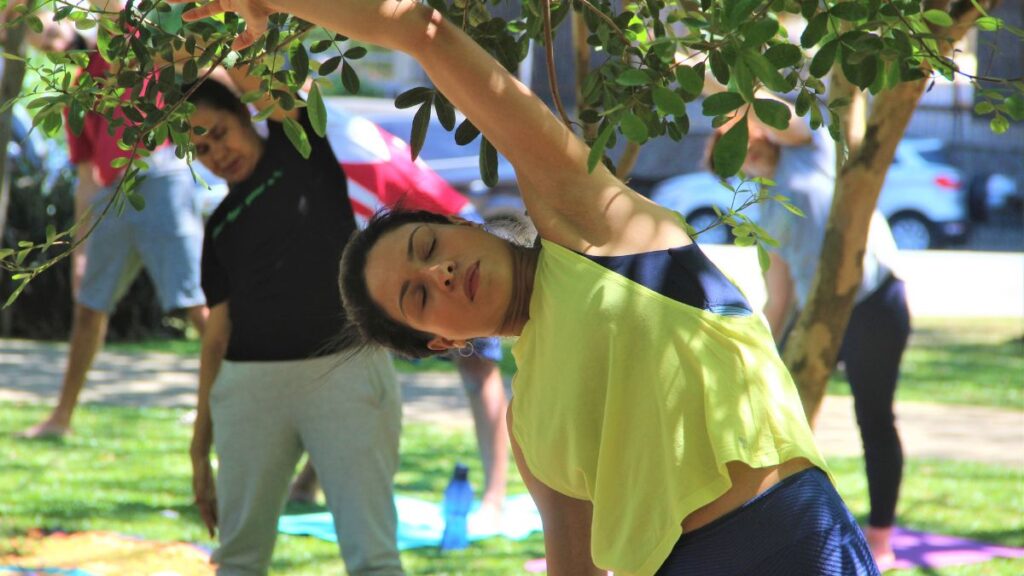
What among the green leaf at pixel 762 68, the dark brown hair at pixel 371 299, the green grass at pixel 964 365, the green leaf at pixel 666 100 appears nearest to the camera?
the green leaf at pixel 762 68

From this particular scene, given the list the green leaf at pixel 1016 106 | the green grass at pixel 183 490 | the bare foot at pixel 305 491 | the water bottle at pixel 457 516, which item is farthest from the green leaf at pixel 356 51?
the bare foot at pixel 305 491

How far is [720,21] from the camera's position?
72.9 inches

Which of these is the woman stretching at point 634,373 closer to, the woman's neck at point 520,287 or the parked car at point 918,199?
the woman's neck at point 520,287

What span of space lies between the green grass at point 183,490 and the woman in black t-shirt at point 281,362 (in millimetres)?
1250

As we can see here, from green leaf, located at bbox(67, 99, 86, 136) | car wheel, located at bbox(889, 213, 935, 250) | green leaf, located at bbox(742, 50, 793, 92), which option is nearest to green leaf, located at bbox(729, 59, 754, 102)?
green leaf, located at bbox(742, 50, 793, 92)

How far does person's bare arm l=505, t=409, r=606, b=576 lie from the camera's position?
231cm

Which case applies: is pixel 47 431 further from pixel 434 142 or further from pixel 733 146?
pixel 434 142

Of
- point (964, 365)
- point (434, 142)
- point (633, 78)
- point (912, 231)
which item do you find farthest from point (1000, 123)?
point (912, 231)

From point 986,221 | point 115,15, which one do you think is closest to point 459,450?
point 115,15

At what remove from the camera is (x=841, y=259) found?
4277 millimetres

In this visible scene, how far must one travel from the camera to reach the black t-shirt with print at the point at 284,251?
3.92 m

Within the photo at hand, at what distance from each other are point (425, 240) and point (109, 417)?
6.12 metres

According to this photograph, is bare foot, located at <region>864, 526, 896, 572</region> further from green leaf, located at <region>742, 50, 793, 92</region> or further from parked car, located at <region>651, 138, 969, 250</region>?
parked car, located at <region>651, 138, 969, 250</region>

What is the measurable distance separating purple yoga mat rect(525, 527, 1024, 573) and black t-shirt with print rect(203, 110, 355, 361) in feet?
5.52
